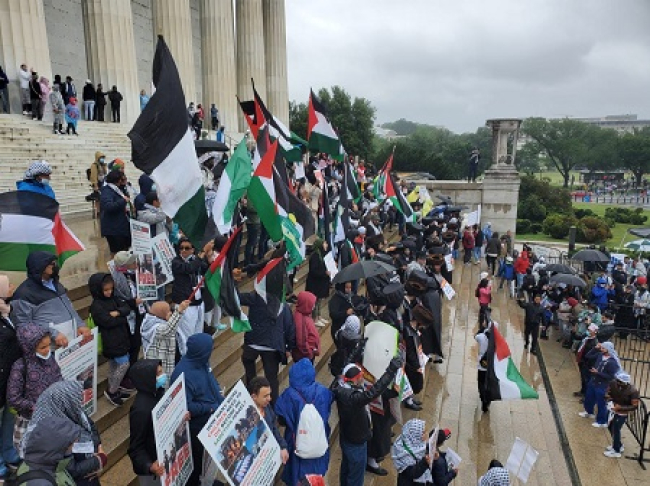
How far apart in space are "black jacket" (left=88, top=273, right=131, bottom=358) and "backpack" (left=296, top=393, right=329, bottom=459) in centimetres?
208

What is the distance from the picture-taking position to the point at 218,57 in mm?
23438

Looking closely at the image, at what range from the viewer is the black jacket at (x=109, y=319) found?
5027mm

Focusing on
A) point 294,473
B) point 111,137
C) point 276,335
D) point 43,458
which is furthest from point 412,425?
point 111,137

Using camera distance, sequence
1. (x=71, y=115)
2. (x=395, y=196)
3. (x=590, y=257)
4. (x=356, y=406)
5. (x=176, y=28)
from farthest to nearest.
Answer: (x=176, y=28) < (x=590, y=257) < (x=71, y=115) < (x=395, y=196) < (x=356, y=406)

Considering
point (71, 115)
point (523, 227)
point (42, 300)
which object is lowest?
point (523, 227)

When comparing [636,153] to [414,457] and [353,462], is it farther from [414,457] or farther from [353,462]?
[414,457]

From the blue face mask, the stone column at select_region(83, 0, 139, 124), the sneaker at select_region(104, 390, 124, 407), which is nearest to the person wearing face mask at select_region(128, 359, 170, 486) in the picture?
the blue face mask

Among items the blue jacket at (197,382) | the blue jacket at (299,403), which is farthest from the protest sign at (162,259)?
the blue jacket at (299,403)

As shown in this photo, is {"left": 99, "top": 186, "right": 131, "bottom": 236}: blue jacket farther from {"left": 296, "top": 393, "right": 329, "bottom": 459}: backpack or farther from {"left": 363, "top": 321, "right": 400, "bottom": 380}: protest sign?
{"left": 296, "top": 393, "right": 329, "bottom": 459}: backpack

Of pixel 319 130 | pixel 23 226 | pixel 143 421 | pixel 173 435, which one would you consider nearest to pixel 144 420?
pixel 143 421

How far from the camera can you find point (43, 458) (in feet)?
9.51

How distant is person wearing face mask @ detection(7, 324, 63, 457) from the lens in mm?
3838

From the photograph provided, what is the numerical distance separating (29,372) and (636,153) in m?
Result: 95.7

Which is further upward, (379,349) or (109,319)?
(109,319)
